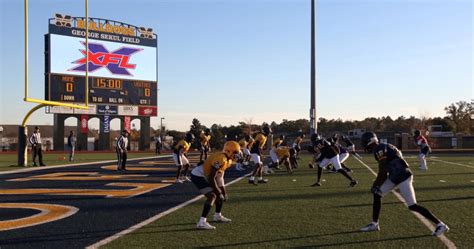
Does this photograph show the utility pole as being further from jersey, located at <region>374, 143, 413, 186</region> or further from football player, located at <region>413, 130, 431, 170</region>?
jersey, located at <region>374, 143, 413, 186</region>

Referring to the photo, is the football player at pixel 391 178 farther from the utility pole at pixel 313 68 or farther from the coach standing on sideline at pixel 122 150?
the utility pole at pixel 313 68

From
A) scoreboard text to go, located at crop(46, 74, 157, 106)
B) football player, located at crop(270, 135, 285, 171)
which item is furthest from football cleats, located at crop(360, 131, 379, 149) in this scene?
scoreboard text to go, located at crop(46, 74, 157, 106)

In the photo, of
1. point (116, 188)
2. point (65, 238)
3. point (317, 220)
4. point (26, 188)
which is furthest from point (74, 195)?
point (317, 220)

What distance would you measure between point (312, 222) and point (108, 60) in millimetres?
38876

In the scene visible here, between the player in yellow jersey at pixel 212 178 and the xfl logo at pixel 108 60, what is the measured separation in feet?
120

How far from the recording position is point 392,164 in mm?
7074

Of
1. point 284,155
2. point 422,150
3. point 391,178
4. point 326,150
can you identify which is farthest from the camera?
point 422,150

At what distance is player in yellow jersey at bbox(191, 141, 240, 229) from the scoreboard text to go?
36.4 meters

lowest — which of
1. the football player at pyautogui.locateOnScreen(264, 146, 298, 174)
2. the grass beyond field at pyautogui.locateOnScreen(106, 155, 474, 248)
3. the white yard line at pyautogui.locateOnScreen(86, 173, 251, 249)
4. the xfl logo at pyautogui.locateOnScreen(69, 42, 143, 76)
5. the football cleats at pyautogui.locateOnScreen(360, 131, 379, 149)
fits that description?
the white yard line at pyautogui.locateOnScreen(86, 173, 251, 249)

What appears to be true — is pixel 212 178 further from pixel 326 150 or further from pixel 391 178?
pixel 326 150

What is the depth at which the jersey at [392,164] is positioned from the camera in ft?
22.9

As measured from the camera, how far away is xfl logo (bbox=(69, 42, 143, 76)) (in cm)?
4222

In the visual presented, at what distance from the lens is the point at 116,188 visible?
42.7ft

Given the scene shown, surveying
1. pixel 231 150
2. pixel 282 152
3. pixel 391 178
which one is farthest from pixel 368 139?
pixel 282 152
